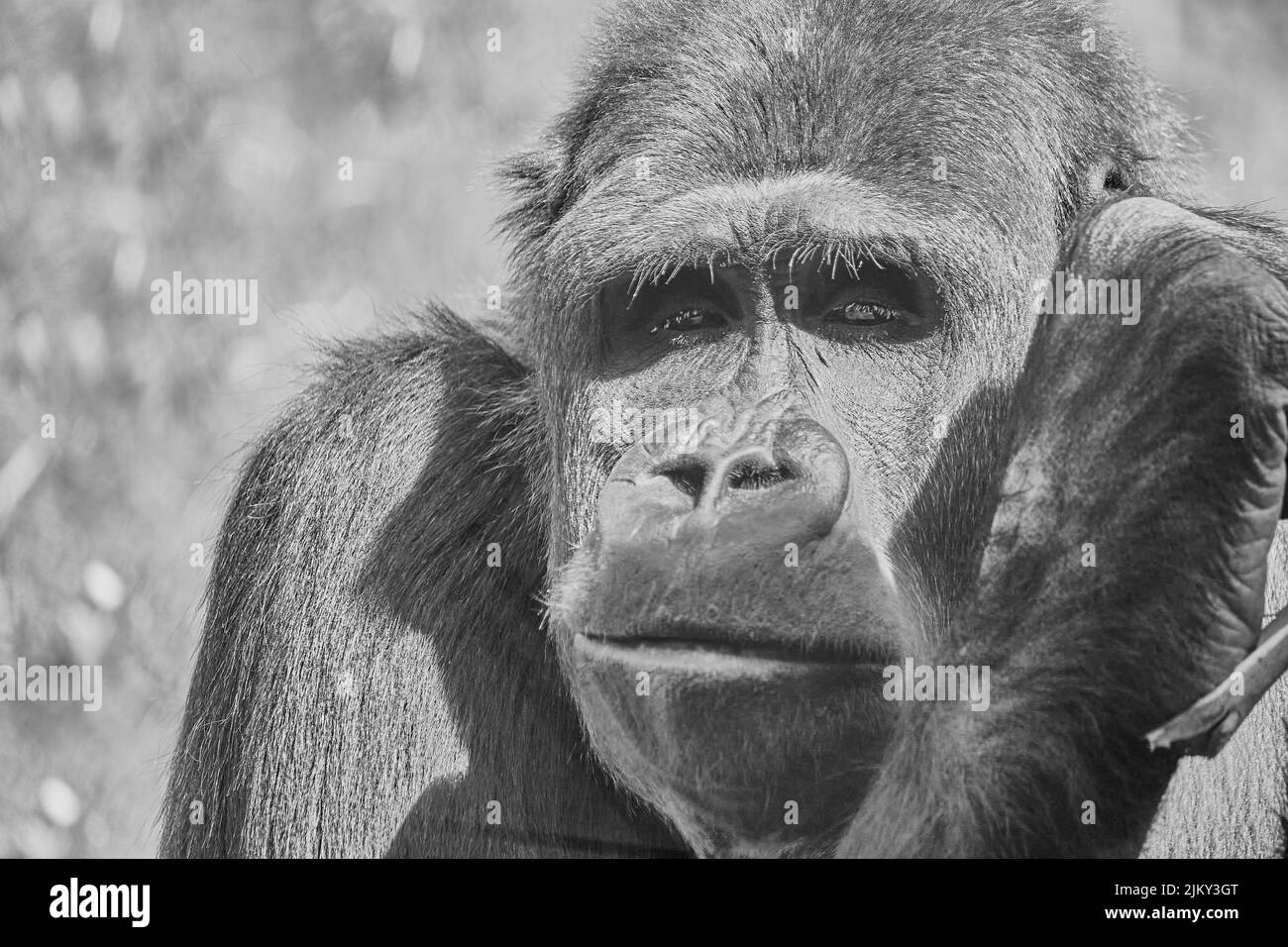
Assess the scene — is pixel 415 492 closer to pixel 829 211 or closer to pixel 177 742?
pixel 177 742

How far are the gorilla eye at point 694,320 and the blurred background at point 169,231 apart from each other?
4.55m

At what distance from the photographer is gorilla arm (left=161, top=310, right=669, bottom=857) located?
4258 millimetres

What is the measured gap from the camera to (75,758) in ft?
29.0

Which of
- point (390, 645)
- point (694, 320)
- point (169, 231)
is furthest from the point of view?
point (169, 231)

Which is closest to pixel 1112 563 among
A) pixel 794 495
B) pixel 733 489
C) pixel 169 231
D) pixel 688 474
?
pixel 794 495

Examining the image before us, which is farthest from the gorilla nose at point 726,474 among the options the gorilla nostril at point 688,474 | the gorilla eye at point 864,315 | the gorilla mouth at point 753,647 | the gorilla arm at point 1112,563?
the gorilla eye at point 864,315

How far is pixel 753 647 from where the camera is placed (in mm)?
3314

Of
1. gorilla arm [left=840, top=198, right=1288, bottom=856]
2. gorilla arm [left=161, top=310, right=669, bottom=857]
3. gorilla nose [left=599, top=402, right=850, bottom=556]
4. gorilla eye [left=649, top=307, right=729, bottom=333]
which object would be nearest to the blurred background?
gorilla arm [left=161, top=310, right=669, bottom=857]

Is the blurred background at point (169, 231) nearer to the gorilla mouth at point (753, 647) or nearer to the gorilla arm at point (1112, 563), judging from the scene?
the gorilla mouth at point (753, 647)

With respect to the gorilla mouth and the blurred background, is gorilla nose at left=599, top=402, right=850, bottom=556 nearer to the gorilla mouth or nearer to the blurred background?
the gorilla mouth

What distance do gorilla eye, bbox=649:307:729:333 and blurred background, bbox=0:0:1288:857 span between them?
14.9 ft

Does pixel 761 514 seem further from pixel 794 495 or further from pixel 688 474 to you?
pixel 688 474

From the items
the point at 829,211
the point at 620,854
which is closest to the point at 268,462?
the point at 620,854

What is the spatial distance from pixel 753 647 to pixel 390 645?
1.42 m
